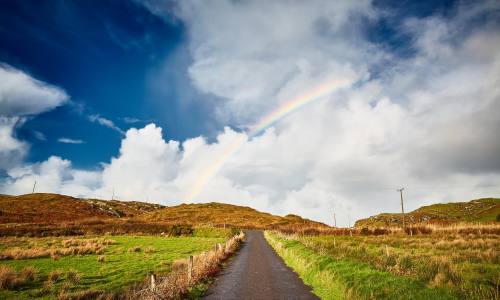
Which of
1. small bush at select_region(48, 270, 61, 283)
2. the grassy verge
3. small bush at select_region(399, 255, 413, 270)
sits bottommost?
small bush at select_region(48, 270, 61, 283)

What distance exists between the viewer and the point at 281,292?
1543 centimetres

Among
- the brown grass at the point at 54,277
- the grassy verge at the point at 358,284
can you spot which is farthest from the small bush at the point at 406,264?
the brown grass at the point at 54,277

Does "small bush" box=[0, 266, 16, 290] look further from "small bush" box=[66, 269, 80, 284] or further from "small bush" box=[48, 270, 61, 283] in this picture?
"small bush" box=[66, 269, 80, 284]

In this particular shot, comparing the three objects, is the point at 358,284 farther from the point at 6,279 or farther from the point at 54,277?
the point at 6,279

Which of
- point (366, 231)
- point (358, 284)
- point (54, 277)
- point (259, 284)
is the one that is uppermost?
point (366, 231)

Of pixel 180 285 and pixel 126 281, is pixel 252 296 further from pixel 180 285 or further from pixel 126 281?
pixel 126 281

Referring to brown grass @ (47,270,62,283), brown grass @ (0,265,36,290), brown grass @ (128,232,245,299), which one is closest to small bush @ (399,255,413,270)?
brown grass @ (128,232,245,299)

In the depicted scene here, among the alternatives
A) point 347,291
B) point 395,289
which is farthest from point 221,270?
point 395,289

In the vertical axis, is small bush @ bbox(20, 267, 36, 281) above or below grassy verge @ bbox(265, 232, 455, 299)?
below

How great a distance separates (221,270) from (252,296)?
8.70 m

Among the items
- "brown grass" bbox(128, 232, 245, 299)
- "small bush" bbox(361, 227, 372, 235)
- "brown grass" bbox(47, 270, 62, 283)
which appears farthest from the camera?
"small bush" bbox(361, 227, 372, 235)

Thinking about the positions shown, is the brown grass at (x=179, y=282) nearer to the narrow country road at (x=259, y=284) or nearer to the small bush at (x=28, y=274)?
the narrow country road at (x=259, y=284)

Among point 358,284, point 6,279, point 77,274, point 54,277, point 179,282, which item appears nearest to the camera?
point 358,284

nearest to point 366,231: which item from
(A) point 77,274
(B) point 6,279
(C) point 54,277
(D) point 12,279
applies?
(A) point 77,274
